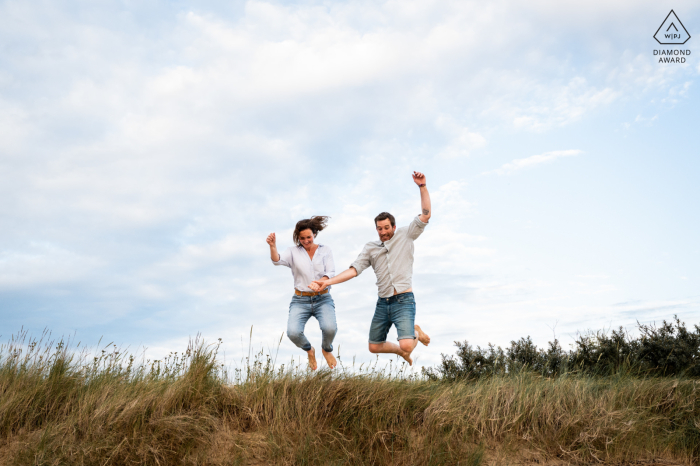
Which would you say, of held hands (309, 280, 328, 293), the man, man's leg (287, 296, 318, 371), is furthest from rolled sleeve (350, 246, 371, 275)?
man's leg (287, 296, 318, 371)

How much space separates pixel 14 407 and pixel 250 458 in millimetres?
3415

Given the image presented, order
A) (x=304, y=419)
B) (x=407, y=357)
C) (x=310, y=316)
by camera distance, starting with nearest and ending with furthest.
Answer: (x=304, y=419) < (x=407, y=357) < (x=310, y=316)

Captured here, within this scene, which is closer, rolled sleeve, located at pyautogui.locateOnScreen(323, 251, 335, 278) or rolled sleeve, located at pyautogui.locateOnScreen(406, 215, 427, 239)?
rolled sleeve, located at pyautogui.locateOnScreen(406, 215, 427, 239)

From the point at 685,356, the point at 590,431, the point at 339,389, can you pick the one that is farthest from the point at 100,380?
the point at 685,356

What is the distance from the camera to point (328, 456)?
5984 mm

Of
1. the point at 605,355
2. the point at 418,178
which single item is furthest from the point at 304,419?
the point at 605,355

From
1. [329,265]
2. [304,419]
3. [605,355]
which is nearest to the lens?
[304,419]

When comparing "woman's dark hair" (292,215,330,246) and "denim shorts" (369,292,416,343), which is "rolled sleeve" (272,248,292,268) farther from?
"denim shorts" (369,292,416,343)

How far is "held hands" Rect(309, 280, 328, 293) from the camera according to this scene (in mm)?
7591

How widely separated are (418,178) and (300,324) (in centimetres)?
314

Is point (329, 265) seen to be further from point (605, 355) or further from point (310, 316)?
point (605, 355)

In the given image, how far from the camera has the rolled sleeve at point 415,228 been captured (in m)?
8.33

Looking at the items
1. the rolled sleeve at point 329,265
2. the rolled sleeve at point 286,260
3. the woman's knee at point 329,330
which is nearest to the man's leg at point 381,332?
the woman's knee at point 329,330

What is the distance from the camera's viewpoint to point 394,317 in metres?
8.36
